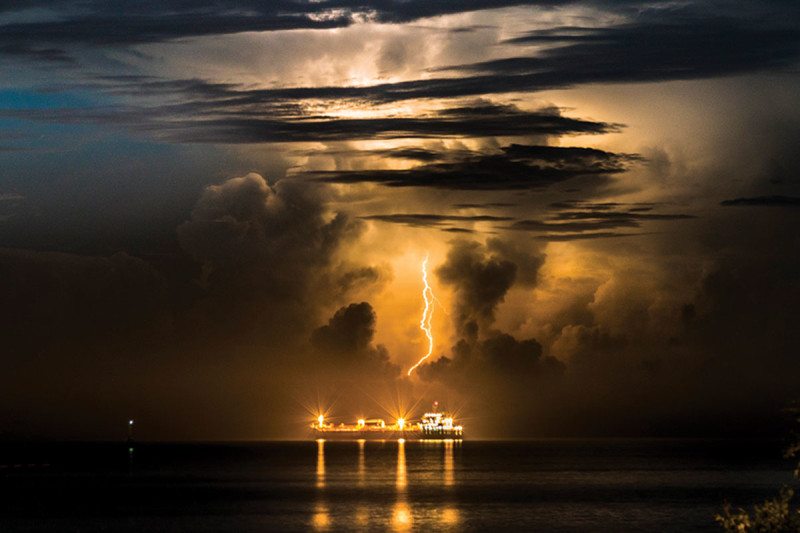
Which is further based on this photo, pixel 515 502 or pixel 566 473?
pixel 566 473

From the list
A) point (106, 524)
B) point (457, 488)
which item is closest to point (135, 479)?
point (457, 488)

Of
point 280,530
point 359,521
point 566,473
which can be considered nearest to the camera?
point 280,530

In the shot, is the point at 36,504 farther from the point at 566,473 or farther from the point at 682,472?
the point at 682,472

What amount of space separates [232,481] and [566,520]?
74.7 metres

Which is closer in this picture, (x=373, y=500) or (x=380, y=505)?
(x=380, y=505)

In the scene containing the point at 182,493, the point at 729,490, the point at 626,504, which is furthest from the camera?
the point at 729,490

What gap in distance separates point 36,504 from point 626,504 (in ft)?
183

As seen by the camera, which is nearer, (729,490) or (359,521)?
(359,521)

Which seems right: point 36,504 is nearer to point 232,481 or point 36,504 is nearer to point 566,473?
point 232,481

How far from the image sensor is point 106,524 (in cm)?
9512

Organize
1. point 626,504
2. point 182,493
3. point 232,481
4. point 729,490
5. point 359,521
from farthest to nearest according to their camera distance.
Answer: point 232,481 < point 729,490 < point 182,493 < point 626,504 < point 359,521

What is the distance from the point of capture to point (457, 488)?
142 meters

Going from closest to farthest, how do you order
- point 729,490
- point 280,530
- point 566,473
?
point 280,530
point 729,490
point 566,473

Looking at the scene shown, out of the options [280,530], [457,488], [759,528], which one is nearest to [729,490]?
[457,488]
